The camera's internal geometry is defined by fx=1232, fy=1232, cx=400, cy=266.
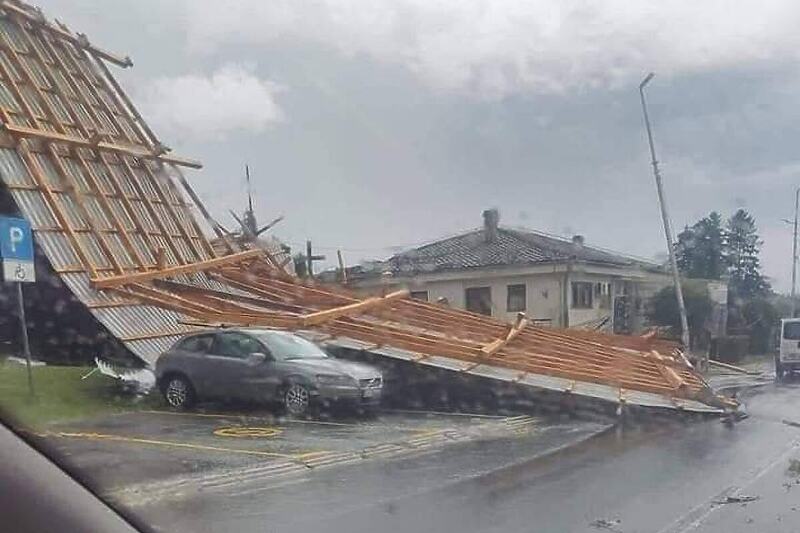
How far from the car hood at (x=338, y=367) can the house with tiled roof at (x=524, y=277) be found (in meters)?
1.01

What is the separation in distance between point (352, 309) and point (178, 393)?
1104 millimetres

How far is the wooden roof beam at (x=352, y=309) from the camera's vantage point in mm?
5517

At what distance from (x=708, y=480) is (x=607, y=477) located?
584 mm

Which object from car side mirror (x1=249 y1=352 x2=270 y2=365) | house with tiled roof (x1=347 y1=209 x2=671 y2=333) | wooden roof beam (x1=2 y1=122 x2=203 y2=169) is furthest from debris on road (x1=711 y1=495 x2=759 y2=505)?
wooden roof beam (x1=2 y1=122 x2=203 y2=169)

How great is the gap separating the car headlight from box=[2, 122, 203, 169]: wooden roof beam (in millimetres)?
1740

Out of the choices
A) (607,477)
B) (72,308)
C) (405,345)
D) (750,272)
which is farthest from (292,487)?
(750,272)

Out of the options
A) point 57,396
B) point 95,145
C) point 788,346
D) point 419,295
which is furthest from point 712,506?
point 95,145

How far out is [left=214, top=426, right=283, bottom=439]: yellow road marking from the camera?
6117mm

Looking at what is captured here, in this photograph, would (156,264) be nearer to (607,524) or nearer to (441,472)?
(441,472)

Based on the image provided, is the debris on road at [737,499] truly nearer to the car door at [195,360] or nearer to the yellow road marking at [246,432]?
the yellow road marking at [246,432]

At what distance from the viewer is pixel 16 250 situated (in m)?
4.93

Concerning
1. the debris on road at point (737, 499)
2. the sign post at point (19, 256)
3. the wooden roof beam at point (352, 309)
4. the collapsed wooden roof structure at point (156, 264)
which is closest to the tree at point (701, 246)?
the collapsed wooden roof structure at point (156, 264)

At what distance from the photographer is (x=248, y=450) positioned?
596 cm

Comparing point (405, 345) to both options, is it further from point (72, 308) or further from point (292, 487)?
point (72, 308)
